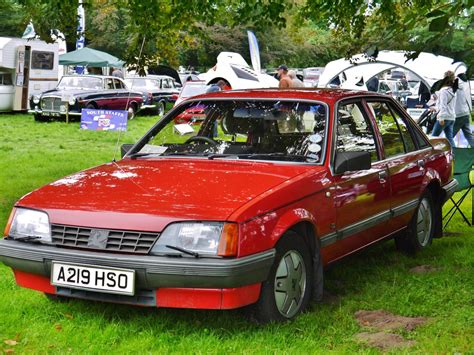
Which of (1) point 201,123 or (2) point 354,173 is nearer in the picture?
(2) point 354,173

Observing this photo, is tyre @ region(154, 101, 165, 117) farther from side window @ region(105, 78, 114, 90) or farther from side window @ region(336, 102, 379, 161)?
side window @ region(336, 102, 379, 161)

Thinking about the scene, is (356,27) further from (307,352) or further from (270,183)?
(307,352)

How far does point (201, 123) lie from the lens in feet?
19.0

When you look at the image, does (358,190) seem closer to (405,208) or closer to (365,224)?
(365,224)

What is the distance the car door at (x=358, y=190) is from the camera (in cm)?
504

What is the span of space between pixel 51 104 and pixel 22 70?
375 centimetres

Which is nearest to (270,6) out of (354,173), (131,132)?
(354,173)

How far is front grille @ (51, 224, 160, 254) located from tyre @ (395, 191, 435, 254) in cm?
297

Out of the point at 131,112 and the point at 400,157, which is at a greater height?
the point at 400,157

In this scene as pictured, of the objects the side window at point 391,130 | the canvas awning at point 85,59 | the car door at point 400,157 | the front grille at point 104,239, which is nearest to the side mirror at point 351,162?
the car door at point 400,157

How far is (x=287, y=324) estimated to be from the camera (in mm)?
4402

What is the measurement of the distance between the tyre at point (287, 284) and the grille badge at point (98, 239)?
925 mm

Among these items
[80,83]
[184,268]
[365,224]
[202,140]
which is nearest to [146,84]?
[80,83]

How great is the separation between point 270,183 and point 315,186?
39 centimetres
